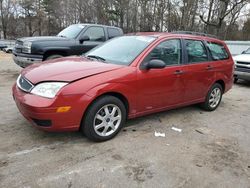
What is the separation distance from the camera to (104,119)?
3.87 metres

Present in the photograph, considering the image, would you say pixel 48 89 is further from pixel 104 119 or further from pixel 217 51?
pixel 217 51

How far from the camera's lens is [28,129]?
164 inches

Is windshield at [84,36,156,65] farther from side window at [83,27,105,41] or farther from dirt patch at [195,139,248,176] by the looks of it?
side window at [83,27,105,41]

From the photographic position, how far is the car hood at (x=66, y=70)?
141 inches

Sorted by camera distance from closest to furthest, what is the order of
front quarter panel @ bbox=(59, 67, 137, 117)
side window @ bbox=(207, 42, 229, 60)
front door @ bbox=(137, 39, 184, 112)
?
front quarter panel @ bbox=(59, 67, 137, 117) < front door @ bbox=(137, 39, 184, 112) < side window @ bbox=(207, 42, 229, 60)

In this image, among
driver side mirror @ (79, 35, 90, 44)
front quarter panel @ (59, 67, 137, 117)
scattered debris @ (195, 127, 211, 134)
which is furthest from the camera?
driver side mirror @ (79, 35, 90, 44)

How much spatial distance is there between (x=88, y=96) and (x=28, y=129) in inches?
51.4

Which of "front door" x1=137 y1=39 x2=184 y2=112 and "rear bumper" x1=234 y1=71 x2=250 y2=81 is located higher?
"front door" x1=137 y1=39 x2=184 y2=112

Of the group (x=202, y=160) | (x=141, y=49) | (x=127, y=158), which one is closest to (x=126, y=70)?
(x=141, y=49)

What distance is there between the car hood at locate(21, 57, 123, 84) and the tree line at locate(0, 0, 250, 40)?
24.3 m

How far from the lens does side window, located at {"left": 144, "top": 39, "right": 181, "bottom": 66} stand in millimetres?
4419

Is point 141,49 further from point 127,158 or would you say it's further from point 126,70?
point 127,158

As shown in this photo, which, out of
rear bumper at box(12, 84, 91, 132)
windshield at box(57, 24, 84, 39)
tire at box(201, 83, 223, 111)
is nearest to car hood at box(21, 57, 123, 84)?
rear bumper at box(12, 84, 91, 132)

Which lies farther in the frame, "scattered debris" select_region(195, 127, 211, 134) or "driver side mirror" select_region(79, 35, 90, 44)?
"driver side mirror" select_region(79, 35, 90, 44)
